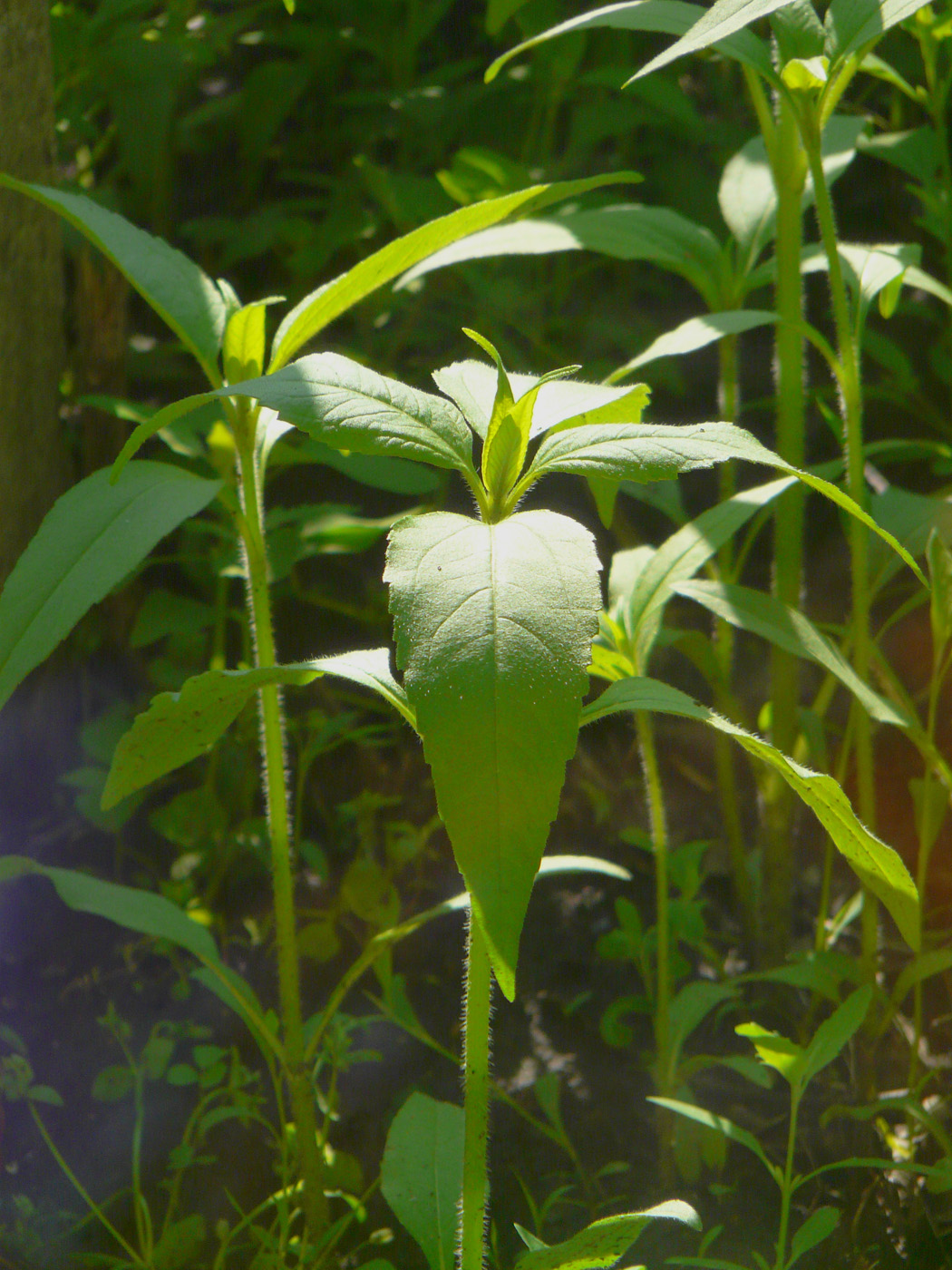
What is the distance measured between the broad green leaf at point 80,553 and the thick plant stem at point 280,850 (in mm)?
55

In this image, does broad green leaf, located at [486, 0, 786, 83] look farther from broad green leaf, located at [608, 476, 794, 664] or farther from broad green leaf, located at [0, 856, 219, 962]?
broad green leaf, located at [0, 856, 219, 962]

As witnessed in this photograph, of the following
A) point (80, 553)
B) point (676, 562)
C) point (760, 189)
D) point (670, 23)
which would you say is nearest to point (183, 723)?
point (80, 553)

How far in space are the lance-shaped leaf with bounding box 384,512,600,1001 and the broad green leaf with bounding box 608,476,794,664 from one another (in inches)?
13.9

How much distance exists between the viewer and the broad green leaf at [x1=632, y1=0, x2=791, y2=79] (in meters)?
0.67

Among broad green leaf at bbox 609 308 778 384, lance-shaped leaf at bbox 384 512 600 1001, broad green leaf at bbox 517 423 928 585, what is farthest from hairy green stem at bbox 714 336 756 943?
lance-shaped leaf at bbox 384 512 600 1001

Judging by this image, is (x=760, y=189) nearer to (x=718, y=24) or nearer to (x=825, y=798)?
(x=718, y=24)

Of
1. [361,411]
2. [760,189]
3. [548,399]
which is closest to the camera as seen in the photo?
[361,411]

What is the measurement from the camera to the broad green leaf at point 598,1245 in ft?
2.22

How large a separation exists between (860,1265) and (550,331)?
1.11 meters

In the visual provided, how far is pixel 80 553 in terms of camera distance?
778 millimetres

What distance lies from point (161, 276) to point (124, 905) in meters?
0.47

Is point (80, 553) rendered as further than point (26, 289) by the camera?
No

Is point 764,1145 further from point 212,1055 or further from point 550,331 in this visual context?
point 550,331

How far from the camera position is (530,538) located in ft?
1.97
